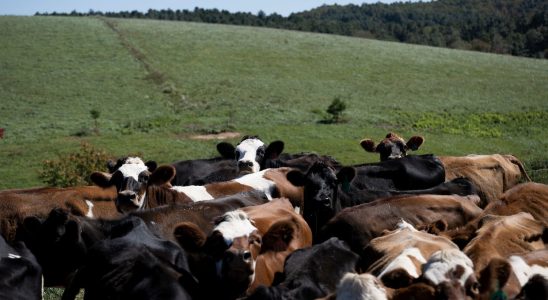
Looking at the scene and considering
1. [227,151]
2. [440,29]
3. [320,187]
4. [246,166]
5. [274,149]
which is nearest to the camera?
[320,187]

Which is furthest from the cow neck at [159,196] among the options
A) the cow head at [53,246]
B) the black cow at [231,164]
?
the black cow at [231,164]

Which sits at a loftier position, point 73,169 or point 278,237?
point 278,237

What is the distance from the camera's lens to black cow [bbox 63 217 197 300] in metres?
5.86

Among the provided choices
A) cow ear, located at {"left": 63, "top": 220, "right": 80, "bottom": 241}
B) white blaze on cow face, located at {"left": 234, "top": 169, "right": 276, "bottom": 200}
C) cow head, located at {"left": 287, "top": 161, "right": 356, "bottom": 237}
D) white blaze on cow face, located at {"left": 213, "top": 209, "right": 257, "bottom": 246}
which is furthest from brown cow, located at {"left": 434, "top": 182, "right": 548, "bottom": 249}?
cow ear, located at {"left": 63, "top": 220, "right": 80, "bottom": 241}

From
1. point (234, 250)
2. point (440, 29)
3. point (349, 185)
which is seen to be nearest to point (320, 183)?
point (349, 185)

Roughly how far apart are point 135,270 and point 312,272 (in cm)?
160

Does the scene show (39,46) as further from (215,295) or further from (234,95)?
(215,295)

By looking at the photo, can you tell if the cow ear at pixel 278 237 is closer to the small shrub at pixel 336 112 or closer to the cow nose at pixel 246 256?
the cow nose at pixel 246 256

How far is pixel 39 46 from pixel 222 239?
6097 centimetres

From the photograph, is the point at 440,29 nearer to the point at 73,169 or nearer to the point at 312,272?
the point at 73,169

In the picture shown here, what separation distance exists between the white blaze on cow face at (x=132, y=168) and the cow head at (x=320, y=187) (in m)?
2.13

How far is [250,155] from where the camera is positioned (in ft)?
41.1

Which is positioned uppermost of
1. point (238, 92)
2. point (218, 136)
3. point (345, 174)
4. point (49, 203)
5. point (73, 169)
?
point (345, 174)

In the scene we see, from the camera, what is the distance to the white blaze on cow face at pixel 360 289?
4.88 meters
